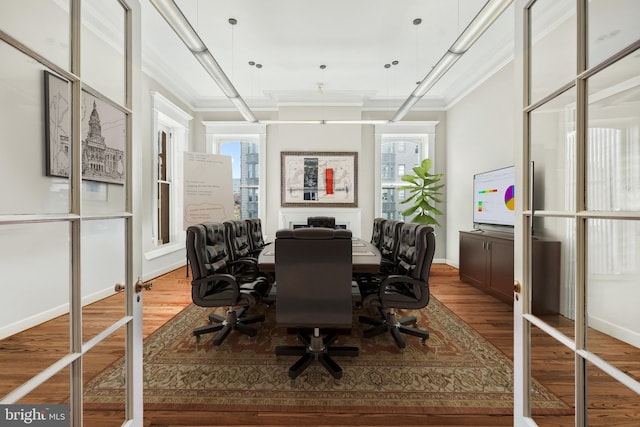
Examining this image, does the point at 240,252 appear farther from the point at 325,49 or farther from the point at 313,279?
the point at 325,49

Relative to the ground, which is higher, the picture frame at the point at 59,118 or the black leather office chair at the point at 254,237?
the picture frame at the point at 59,118

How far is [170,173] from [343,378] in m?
4.82

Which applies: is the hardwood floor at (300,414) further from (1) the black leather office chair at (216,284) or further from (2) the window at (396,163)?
(2) the window at (396,163)

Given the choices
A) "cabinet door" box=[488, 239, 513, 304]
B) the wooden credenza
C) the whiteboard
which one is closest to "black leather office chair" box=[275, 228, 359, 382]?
the wooden credenza

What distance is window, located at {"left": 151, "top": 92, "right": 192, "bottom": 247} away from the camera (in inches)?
194

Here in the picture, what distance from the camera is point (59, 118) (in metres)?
0.98

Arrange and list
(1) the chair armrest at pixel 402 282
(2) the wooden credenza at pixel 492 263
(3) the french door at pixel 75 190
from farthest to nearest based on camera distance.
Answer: (1) the chair armrest at pixel 402 282 < (2) the wooden credenza at pixel 492 263 < (3) the french door at pixel 75 190

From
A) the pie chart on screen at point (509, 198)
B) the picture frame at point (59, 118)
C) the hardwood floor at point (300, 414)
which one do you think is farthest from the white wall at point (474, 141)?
the picture frame at point (59, 118)

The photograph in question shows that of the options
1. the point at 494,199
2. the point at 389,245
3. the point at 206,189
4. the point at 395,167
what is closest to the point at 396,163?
the point at 395,167

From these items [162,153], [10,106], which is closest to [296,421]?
[10,106]

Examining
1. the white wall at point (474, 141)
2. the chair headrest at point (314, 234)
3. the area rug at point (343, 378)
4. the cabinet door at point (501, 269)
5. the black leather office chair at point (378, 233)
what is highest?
the white wall at point (474, 141)

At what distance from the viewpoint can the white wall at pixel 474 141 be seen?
154 inches

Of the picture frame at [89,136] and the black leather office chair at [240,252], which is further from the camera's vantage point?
the black leather office chair at [240,252]

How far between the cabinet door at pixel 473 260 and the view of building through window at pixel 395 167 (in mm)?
1792
